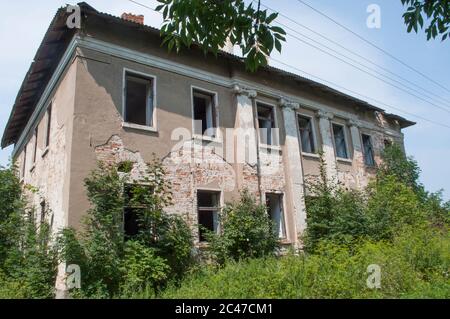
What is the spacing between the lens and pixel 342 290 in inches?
262

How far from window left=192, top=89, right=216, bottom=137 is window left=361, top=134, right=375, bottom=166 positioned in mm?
8892

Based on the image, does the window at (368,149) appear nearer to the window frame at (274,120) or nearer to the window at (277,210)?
the window frame at (274,120)

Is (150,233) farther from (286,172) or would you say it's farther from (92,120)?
(286,172)

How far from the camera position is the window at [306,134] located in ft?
48.5

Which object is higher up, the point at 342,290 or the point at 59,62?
the point at 59,62

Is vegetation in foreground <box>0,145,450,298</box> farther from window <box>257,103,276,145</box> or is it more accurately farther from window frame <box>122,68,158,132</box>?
window <box>257,103,276,145</box>

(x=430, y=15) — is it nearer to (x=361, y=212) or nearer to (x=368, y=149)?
(x=361, y=212)

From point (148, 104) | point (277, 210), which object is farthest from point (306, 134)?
point (148, 104)

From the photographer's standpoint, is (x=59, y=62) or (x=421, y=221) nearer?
(x=59, y=62)

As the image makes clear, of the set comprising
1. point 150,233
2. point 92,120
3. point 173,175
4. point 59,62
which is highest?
point 59,62

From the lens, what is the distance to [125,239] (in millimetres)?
9109

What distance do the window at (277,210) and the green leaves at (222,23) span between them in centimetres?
895
